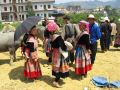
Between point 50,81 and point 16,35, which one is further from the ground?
point 16,35

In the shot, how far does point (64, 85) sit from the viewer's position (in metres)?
9.48

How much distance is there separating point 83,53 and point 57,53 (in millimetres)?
956

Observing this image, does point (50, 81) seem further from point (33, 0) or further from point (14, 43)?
point (33, 0)

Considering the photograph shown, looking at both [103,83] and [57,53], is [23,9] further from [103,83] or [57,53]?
[57,53]

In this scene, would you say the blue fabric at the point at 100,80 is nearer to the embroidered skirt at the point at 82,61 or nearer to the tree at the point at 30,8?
the embroidered skirt at the point at 82,61

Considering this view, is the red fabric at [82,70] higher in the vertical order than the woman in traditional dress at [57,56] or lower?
lower

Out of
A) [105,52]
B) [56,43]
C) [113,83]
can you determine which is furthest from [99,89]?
[105,52]

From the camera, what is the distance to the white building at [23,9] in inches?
3270

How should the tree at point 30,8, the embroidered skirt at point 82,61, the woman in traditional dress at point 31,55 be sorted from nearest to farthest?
the woman in traditional dress at point 31,55 < the embroidered skirt at point 82,61 < the tree at point 30,8

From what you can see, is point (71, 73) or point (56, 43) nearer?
point (56, 43)

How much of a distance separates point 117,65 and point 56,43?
145 inches

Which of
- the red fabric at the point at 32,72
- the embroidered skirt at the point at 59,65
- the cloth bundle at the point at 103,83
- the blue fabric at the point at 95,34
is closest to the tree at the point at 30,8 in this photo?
the blue fabric at the point at 95,34

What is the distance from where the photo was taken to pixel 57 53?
9086 mm

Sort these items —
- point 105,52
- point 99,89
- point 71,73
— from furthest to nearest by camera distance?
point 105,52, point 71,73, point 99,89
